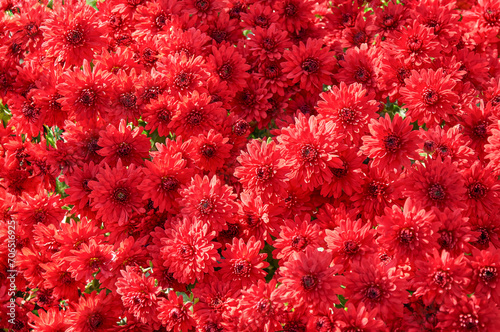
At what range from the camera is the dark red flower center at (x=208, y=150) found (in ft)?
8.79

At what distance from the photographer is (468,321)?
6.75 feet

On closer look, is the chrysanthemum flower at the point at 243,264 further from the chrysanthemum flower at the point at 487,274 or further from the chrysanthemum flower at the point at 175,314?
the chrysanthemum flower at the point at 487,274

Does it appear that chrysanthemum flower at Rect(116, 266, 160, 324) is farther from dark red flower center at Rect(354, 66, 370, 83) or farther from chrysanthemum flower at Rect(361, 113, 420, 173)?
dark red flower center at Rect(354, 66, 370, 83)

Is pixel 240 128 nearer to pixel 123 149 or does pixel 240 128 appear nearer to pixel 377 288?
pixel 123 149

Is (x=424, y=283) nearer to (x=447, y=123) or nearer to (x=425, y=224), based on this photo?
(x=425, y=224)

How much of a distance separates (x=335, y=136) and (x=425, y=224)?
671mm

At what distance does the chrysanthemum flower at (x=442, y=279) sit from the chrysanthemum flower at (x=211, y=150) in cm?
131

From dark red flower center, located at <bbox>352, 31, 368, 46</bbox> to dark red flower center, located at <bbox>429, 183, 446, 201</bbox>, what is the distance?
1.44 m

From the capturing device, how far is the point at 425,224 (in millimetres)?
2211

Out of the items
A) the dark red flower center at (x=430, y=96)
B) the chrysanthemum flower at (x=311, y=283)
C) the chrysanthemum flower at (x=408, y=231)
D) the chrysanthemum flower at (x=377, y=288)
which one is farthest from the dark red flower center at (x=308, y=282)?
the dark red flower center at (x=430, y=96)

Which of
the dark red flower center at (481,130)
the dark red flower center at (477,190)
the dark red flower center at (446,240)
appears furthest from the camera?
the dark red flower center at (481,130)

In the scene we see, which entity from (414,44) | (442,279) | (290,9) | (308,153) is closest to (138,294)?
→ (308,153)

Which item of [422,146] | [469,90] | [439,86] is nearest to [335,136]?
[422,146]

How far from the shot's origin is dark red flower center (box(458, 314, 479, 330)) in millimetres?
2053
